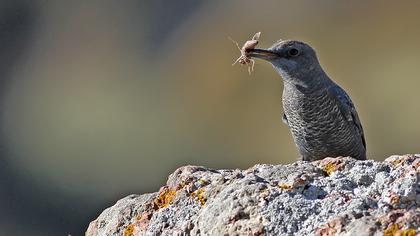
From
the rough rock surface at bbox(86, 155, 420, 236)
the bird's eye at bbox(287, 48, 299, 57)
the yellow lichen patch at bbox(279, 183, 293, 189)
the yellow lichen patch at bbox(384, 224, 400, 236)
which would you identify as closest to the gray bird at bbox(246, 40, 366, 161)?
the bird's eye at bbox(287, 48, 299, 57)

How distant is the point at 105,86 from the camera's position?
34125 mm

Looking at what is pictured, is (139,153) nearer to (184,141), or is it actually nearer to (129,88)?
(184,141)

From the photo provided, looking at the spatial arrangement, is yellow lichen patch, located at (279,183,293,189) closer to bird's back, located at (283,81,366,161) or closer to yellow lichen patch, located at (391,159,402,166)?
yellow lichen patch, located at (391,159,402,166)

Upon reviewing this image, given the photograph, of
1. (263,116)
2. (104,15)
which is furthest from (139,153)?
(104,15)

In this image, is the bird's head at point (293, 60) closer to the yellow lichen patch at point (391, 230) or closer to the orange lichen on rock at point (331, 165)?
the orange lichen on rock at point (331, 165)

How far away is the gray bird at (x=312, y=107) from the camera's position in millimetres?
9164

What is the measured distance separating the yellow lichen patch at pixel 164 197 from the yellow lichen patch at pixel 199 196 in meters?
0.15

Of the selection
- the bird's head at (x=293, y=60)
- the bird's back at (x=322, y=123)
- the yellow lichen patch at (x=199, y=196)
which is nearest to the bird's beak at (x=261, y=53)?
the bird's head at (x=293, y=60)

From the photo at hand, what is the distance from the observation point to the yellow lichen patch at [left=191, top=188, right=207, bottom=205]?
5.76 metres

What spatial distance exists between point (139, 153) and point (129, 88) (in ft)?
19.4

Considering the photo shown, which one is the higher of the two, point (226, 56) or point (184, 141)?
point (226, 56)

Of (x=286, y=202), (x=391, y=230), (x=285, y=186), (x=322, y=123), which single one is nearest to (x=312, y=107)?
(x=322, y=123)

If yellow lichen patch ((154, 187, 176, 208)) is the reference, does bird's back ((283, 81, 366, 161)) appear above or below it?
above

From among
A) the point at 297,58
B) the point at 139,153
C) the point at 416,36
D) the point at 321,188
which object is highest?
the point at 416,36
